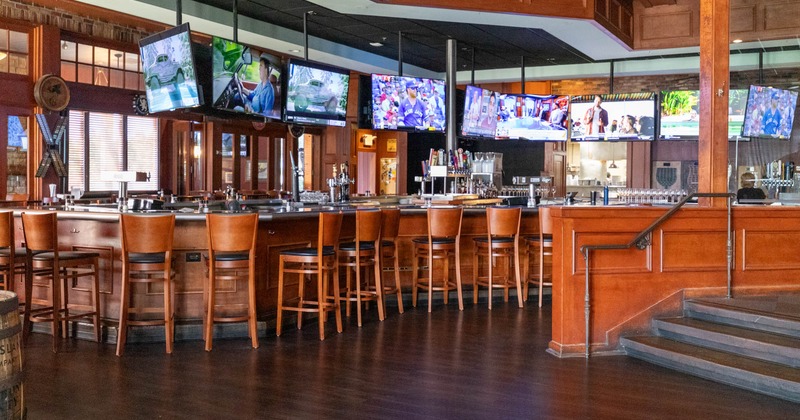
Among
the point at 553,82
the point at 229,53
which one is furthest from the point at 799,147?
the point at 229,53

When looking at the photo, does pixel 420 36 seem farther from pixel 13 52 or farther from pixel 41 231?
pixel 41 231

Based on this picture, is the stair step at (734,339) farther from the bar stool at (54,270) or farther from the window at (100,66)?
the window at (100,66)

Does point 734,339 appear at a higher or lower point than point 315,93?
lower

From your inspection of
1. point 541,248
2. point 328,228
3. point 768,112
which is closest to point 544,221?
point 541,248

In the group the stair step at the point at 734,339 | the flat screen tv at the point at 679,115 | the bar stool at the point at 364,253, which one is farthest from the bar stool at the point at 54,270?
the flat screen tv at the point at 679,115

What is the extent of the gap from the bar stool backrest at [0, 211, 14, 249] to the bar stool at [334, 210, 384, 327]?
2.68 meters

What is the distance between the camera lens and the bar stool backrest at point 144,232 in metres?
5.30

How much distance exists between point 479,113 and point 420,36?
4.51 feet

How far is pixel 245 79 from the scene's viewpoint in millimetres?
7715

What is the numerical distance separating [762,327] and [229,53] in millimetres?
5500

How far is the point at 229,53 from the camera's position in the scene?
7.43 m

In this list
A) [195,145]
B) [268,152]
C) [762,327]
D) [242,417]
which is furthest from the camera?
[268,152]

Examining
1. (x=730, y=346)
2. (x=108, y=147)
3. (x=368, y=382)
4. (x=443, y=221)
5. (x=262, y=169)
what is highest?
(x=108, y=147)

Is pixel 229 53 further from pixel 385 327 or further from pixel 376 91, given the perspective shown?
pixel 385 327
